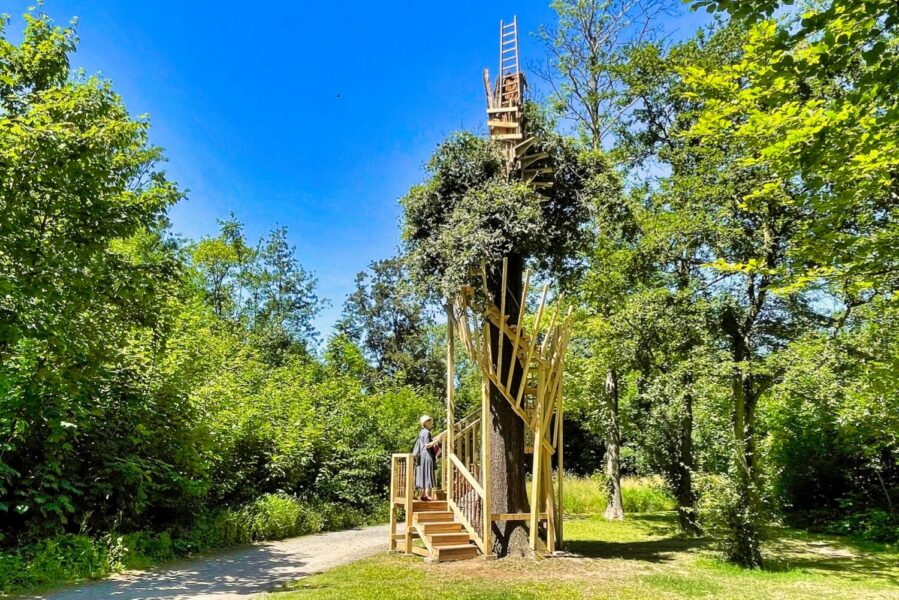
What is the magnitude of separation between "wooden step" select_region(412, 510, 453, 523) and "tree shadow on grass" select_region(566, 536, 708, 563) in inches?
84.8

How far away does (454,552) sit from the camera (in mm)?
8422

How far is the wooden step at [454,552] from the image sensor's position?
8336mm

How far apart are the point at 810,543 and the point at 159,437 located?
12678 millimetres

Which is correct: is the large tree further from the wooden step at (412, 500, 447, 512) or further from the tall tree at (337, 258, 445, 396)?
the tall tree at (337, 258, 445, 396)

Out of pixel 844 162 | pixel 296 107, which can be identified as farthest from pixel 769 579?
pixel 296 107

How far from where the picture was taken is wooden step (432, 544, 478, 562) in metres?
8.34

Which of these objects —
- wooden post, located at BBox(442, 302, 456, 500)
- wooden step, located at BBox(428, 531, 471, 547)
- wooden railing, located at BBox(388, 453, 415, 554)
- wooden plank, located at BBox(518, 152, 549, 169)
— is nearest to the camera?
wooden step, located at BBox(428, 531, 471, 547)

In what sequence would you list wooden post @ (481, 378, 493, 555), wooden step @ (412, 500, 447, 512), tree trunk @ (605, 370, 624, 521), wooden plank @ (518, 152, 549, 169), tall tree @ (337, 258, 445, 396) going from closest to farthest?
1. wooden post @ (481, 378, 493, 555)
2. wooden plank @ (518, 152, 549, 169)
3. wooden step @ (412, 500, 447, 512)
4. tree trunk @ (605, 370, 624, 521)
5. tall tree @ (337, 258, 445, 396)

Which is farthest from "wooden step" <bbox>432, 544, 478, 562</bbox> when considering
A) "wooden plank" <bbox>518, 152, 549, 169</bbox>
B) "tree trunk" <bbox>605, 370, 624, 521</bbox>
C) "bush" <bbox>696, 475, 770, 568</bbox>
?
"tree trunk" <bbox>605, 370, 624, 521</bbox>

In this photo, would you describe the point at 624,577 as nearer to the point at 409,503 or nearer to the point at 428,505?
the point at 409,503

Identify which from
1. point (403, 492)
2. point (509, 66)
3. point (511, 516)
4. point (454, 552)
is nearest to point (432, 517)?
point (403, 492)

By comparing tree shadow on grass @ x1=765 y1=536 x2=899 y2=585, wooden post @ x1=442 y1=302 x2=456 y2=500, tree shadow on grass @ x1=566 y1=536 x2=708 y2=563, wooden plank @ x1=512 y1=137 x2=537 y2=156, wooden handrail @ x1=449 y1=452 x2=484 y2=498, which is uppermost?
wooden plank @ x1=512 y1=137 x2=537 y2=156

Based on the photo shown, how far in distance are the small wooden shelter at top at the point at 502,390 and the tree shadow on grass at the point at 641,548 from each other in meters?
1.01

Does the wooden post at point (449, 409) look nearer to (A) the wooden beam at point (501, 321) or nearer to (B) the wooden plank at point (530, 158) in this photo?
(A) the wooden beam at point (501, 321)
